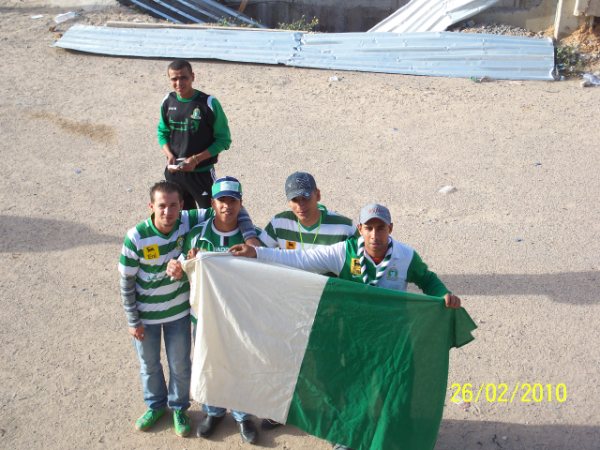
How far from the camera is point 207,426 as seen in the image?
5.39 metres

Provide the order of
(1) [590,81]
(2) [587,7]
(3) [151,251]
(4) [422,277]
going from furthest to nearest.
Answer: (2) [587,7], (1) [590,81], (3) [151,251], (4) [422,277]

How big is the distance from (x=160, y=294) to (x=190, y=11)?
10.4 m

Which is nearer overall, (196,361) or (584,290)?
(196,361)

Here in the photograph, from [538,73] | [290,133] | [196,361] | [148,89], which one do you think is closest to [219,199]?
[196,361]

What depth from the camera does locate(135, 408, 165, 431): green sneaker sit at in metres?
5.45

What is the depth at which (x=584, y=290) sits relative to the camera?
699cm

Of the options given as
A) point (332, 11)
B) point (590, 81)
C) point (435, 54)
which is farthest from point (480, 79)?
point (332, 11)

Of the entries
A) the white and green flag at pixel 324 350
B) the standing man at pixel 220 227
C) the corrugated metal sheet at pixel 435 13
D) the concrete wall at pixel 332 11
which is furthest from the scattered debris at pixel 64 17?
the white and green flag at pixel 324 350

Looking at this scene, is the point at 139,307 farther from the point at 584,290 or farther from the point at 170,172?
the point at 584,290

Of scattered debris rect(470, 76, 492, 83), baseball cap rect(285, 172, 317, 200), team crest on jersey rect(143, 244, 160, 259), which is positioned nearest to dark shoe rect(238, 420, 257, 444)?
team crest on jersey rect(143, 244, 160, 259)

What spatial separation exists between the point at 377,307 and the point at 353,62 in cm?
807

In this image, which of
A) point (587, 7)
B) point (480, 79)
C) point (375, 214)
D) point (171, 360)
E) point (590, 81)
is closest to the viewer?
point (375, 214)

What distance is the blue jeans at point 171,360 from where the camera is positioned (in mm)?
5219

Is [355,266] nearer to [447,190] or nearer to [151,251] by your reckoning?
[151,251]
